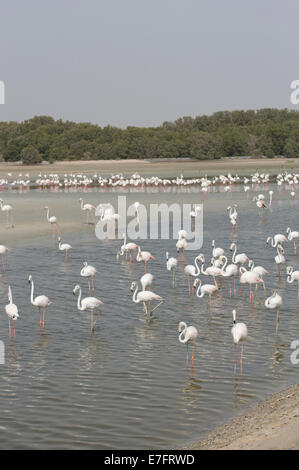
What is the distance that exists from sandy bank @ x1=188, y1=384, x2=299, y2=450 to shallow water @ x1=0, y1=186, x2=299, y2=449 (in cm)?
31

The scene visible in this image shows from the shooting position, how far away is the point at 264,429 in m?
6.98

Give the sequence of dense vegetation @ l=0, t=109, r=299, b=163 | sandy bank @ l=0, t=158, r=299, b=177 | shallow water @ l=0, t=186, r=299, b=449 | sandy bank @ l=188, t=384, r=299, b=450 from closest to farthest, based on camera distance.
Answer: sandy bank @ l=188, t=384, r=299, b=450 → shallow water @ l=0, t=186, r=299, b=449 → sandy bank @ l=0, t=158, r=299, b=177 → dense vegetation @ l=0, t=109, r=299, b=163

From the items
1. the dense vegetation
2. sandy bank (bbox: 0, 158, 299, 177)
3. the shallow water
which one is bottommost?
the shallow water

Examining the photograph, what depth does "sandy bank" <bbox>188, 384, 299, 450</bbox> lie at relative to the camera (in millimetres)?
6410

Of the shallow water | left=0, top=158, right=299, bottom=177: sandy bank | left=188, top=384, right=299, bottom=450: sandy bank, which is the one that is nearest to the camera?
left=188, top=384, right=299, bottom=450: sandy bank

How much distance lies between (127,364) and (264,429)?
3455 mm

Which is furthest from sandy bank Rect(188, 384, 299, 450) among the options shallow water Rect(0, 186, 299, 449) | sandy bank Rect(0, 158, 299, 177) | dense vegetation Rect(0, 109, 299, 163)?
dense vegetation Rect(0, 109, 299, 163)

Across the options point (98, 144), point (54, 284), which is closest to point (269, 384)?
point (54, 284)

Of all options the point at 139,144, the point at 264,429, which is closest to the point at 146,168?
the point at 139,144

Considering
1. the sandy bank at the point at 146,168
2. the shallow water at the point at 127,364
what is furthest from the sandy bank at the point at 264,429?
the sandy bank at the point at 146,168

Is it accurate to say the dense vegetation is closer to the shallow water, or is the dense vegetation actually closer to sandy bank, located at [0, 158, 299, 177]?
sandy bank, located at [0, 158, 299, 177]

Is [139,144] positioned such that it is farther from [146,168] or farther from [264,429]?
[264,429]

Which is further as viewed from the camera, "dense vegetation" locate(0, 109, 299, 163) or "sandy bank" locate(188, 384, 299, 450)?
"dense vegetation" locate(0, 109, 299, 163)
